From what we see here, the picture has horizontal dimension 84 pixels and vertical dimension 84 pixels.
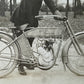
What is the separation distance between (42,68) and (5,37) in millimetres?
617

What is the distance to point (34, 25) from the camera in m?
3.53

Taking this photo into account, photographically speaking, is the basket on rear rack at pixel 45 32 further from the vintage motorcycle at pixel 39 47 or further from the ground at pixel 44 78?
the ground at pixel 44 78

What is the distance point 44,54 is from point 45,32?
28 centimetres

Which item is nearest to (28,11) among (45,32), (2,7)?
(45,32)

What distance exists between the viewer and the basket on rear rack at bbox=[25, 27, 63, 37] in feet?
10.8

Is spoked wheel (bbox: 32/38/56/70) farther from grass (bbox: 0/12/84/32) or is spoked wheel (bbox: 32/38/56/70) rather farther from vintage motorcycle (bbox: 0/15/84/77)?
grass (bbox: 0/12/84/32)

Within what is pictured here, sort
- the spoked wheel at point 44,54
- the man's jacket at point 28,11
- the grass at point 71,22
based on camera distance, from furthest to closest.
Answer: the grass at point 71,22
the man's jacket at point 28,11
the spoked wheel at point 44,54

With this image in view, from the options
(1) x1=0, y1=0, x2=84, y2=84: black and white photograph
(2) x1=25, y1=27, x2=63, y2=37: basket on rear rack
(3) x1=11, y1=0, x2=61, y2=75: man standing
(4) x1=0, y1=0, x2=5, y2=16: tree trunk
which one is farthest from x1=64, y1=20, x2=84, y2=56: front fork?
(4) x1=0, y1=0, x2=5, y2=16: tree trunk

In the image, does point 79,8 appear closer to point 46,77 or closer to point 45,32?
point 45,32

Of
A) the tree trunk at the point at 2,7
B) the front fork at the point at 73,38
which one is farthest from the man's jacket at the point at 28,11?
the tree trunk at the point at 2,7

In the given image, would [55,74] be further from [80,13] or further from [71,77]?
[80,13]

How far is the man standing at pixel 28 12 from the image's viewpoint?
3.44 metres

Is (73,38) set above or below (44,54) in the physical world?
above

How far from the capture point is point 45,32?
332cm
